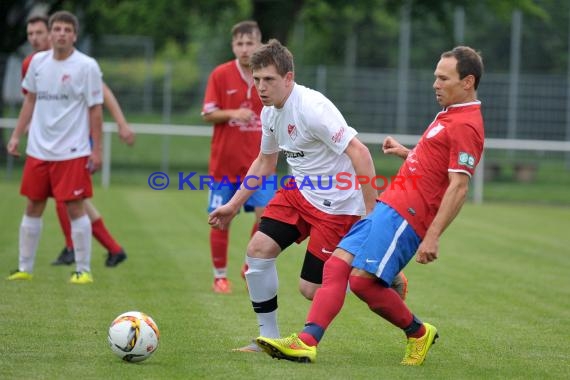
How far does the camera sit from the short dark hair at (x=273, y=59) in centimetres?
594

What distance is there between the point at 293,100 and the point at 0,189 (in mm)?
13818

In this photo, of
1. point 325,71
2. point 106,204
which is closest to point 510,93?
point 325,71

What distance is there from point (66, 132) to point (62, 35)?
819 millimetres

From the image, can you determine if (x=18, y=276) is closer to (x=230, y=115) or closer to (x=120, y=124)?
(x=120, y=124)

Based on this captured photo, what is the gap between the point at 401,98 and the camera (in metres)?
24.5

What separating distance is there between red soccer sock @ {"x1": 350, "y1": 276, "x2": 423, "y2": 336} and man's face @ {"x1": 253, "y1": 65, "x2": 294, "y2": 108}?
3.85 ft

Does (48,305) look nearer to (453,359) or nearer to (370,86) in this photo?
A: (453,359)

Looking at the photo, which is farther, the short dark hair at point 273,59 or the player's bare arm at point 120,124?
the player's bare arm at point 120,124

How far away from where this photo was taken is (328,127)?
589 cm

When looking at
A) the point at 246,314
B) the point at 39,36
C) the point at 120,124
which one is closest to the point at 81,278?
the point at 120,124

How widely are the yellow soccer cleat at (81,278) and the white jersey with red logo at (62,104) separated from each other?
3.37 feet

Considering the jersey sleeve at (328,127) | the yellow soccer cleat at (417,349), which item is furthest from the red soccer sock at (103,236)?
the yellow soccer cleat at (417,349)

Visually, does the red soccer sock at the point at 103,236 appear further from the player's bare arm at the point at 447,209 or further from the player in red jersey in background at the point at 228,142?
the player's bare arm at the point at 447,209

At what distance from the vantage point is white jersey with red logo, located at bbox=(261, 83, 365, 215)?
5918 millimetres
